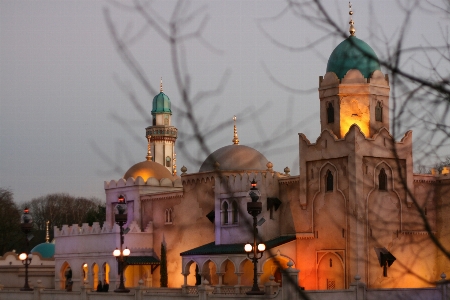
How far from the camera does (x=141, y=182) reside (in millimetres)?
54594

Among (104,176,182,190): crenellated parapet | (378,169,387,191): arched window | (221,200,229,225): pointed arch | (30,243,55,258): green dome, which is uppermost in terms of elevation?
(104,176,182,190): crenellated parapet

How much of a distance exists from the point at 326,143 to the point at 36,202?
281ft

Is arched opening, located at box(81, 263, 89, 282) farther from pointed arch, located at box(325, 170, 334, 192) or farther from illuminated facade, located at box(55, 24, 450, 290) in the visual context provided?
pointed arch, located at box(325, 170, 334, 192)

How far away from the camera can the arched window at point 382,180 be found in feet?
135

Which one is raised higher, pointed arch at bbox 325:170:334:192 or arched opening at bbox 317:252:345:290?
pointed arch at bbox 325:170:334:192

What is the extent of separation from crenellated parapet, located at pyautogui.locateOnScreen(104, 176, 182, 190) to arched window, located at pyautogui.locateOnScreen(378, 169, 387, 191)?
59.0 ft

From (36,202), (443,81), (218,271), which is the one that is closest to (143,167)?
(218,271)

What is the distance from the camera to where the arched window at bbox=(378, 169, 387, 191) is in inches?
1625

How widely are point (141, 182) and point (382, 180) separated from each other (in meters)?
18.1

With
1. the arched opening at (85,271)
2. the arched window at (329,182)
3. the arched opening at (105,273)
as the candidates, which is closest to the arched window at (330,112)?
Result: the arched window at (329,182)

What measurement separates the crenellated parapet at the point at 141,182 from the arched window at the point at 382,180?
17982 millimetres

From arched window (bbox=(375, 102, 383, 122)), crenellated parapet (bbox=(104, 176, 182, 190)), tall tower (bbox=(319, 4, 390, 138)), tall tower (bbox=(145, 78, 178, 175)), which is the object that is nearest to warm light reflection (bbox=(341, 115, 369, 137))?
tall tower (bbox=(319, 4, 390, 138))

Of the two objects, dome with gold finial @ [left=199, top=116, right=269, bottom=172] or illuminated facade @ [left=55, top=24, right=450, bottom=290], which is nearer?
illuminated facade @ [left=55, top=24, right=450, bottom=290]

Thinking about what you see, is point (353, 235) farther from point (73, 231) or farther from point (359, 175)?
point (73, 231)
